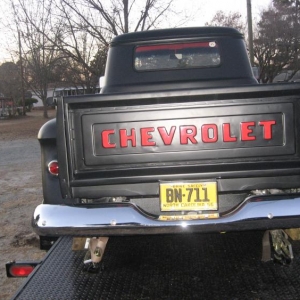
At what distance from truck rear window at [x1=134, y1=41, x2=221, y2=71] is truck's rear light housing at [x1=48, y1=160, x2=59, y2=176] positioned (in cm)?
174

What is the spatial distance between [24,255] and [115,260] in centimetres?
175

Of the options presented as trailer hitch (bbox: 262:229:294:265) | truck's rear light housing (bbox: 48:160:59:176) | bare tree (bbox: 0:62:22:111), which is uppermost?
bare tree (bbox: 0:62:22:111)

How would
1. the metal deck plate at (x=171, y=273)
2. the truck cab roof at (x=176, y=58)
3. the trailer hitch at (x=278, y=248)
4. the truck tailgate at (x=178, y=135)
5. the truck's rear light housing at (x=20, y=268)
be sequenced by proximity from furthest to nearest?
the truck cab roof at (x=176, y=58)
the truck's rear light housing at (x=20, y=268)
the trailer hitch at (x=278, y=248)
the truck tailgate at (x=178, y=135)
the metal deck plate at (x=171, y=273)

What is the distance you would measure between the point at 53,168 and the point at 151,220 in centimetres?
96

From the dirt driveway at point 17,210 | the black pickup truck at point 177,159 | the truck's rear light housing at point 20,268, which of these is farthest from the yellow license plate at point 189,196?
the dirt driveway at point 17,210

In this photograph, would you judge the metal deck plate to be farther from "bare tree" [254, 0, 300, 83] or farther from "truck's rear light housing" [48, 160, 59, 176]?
"bare tree" [254, 0, 300, 83]

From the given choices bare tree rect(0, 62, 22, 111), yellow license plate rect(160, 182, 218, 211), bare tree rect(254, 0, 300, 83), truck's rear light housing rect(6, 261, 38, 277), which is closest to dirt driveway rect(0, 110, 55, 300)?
truck's rear light housing rect(6, 261, 38, 277)

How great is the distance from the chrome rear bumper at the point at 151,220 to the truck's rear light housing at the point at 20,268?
460mm

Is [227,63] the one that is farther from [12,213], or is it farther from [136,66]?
[12,213]

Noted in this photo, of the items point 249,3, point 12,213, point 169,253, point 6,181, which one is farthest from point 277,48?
point 169,253

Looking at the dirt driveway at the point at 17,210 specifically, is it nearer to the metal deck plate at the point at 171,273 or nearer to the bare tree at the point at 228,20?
the metal deck plate at the point at 171,273

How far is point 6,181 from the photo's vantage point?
9664 millimetres

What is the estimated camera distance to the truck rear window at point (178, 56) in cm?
492

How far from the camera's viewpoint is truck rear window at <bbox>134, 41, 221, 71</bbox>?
492cm
